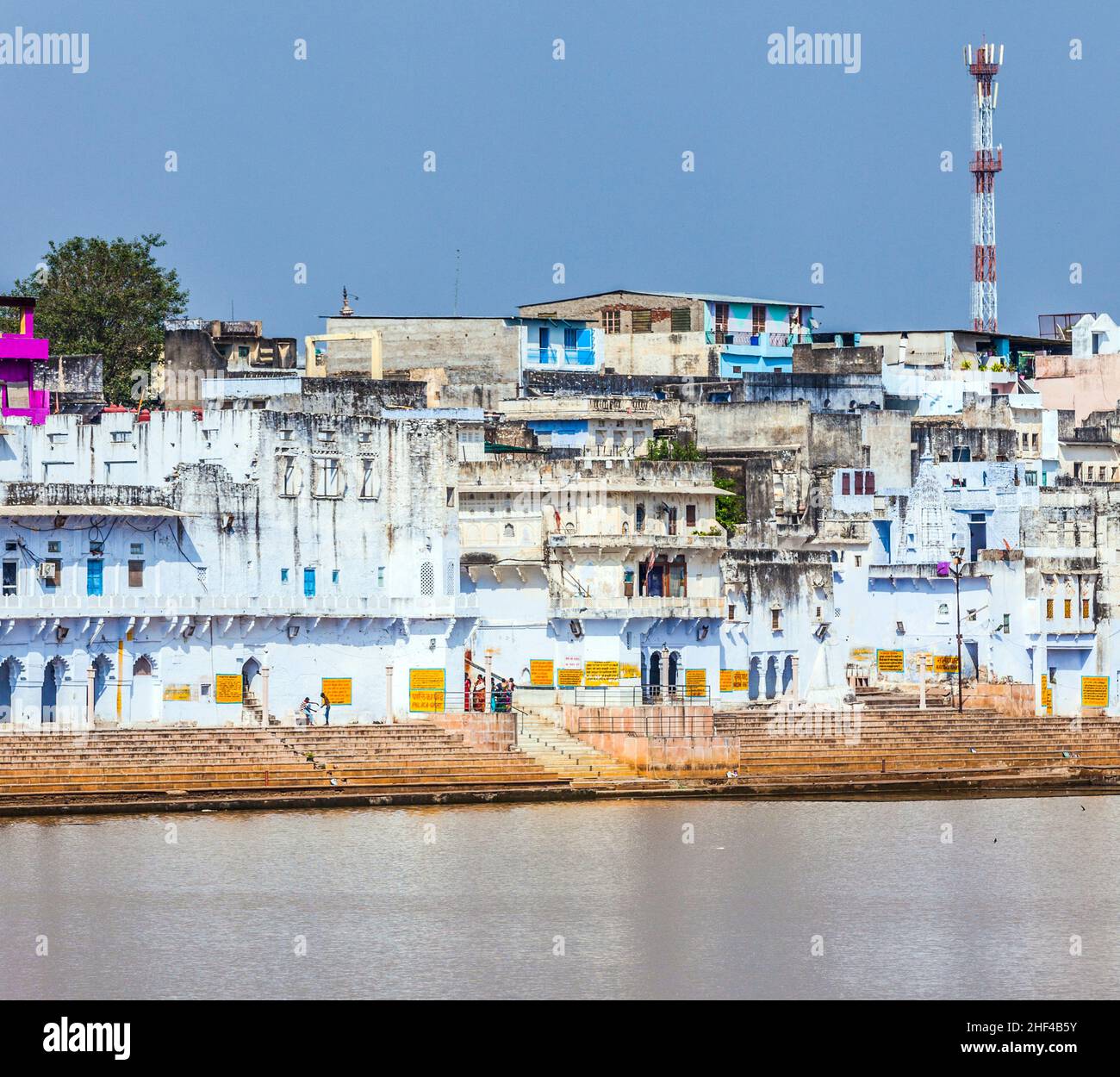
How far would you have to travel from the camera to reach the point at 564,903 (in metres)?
45.8

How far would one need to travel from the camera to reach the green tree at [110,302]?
8081 cm

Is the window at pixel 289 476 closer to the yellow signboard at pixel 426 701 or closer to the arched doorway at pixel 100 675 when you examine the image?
the yellow signboard at pixel 426 701

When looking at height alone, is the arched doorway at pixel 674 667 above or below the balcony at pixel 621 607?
below

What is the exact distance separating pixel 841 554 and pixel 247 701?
19886 millimetres

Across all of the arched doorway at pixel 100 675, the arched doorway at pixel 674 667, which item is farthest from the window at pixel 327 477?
the arched doorway at pixel 674 667

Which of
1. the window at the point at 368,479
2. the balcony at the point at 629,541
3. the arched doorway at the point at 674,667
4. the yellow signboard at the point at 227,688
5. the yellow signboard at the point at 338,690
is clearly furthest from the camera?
the arched doorway at the point at 674,667

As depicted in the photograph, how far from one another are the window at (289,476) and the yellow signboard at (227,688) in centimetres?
419

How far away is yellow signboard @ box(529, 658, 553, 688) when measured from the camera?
64438 millimetres

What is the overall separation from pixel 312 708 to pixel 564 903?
1408cm

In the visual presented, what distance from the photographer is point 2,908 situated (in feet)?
144

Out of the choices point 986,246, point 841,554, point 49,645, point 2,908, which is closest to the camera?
point 2,908
